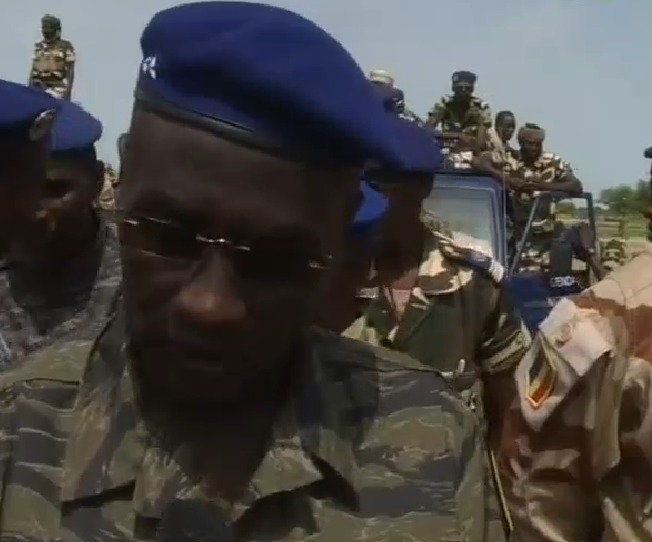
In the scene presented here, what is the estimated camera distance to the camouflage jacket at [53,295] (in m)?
3.40

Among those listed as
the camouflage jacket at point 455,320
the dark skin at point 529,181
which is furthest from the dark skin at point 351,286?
the dark skin at point 529,181

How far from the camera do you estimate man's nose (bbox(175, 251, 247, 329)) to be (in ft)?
5.33

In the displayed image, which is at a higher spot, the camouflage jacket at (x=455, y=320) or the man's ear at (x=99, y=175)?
the man's ear at (x=99, y=175)

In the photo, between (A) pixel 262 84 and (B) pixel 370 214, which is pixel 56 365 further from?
(B) pixel 370 214

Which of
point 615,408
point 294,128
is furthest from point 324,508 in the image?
point 615,408

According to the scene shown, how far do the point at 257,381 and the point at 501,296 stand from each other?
268 cm

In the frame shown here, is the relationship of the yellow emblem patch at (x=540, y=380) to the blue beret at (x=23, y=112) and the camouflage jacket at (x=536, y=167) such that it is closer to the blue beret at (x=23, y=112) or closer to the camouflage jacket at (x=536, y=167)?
the blue beret at (x=23, y=112)

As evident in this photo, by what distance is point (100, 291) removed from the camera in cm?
362

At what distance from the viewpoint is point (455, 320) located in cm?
422

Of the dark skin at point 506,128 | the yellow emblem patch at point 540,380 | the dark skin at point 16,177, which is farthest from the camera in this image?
the dark skin at point 506,128

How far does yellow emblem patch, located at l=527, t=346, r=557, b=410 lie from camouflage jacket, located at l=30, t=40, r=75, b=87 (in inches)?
553

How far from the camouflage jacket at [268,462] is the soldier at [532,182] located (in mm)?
5501

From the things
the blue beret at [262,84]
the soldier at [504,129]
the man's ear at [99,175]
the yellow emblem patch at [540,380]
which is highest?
the soldier at [504,129]

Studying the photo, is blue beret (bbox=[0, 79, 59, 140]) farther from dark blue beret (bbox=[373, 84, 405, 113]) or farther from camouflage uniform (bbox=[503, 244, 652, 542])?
camouflage uniform (bbox=[503, 244, 652, 542])
